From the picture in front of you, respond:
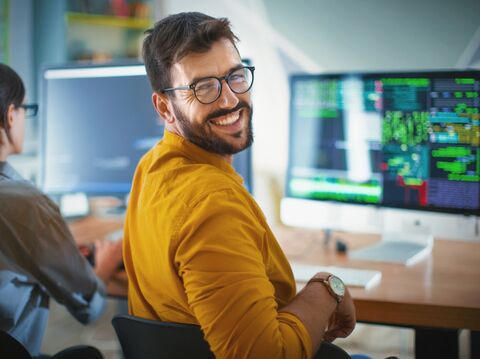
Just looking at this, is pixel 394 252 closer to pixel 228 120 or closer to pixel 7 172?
pixel 228 120

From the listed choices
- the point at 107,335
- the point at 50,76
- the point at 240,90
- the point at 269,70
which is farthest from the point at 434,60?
the point at 107,335

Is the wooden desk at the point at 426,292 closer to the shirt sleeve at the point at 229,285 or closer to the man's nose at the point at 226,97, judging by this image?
the shirt sleeve at the point at 229,285

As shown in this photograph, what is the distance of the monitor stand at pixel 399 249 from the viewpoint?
1884 millimetres

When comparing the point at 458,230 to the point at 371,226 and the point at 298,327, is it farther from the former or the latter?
the point at 298,327

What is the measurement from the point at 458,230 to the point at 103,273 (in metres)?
1.15

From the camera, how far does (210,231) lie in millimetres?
1059

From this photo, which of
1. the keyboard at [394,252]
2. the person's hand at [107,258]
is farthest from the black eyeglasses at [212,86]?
the keyboard at [394,252]

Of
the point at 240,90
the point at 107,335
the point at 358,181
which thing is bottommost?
the point at 107,335

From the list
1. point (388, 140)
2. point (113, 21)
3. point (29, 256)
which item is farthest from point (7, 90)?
point (113, 21)

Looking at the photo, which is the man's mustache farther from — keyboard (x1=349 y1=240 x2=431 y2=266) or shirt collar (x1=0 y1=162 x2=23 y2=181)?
keyboard (x1=349 y1=240 x2=431 y2=266)

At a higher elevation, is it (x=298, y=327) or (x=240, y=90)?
(x=240, y=90)

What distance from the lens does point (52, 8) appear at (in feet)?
12.1

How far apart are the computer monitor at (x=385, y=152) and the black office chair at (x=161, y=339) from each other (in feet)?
2.88

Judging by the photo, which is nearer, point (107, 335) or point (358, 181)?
point (358, 181)
